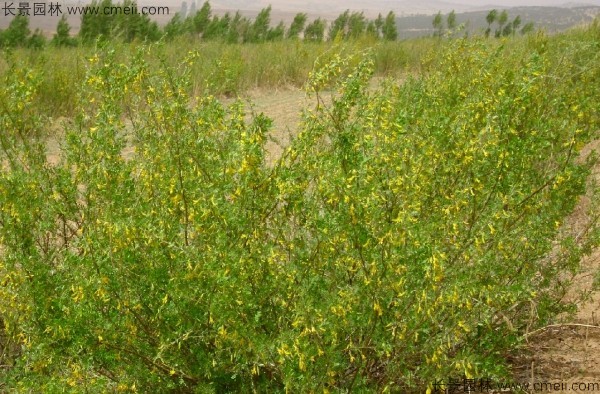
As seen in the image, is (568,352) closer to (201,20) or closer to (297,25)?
(201,20)

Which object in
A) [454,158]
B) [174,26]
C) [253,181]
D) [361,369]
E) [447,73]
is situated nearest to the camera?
[253,181]

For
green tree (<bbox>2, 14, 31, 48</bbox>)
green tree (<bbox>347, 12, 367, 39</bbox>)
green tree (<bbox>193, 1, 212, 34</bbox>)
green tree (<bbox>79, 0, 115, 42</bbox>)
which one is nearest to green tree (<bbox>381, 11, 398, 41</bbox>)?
green tree (<bbox>347, 12, 367, 39</bbox>)

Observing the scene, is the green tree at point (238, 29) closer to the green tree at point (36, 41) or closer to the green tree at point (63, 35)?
the green tree at point (63, 35)

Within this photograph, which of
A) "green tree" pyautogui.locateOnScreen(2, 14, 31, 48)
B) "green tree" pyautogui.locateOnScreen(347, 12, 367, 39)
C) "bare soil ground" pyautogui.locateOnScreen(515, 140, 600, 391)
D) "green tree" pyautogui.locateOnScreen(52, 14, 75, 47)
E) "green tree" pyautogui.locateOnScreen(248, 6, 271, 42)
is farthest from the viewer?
"green tree" pyautogui.locateOnScreen(347, 12, 367, 39)

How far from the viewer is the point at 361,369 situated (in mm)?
2955

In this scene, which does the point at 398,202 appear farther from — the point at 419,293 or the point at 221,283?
the point at 221,283

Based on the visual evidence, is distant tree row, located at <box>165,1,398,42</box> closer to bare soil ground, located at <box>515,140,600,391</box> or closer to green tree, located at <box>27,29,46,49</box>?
green tree, located at <box>27,29,46,49</box>

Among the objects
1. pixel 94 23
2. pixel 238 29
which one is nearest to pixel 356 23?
pixel 238 29

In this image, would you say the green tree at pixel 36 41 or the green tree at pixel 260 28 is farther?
the green tree at pixel 260 28

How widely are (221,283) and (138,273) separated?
478 millimetres

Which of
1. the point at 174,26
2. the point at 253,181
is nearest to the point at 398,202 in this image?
the point at 253,181

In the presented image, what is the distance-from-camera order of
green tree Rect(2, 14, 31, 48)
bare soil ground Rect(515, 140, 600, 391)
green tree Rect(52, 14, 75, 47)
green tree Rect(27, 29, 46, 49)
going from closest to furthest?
1. bare soil ground Rect(515, 140, 600, 391)
2. green tree Rect(2, 14, 31, 48)
3. green tree Rect(27, 29, 46, 49)
4. green tree Rect(52, 14, 75, 47)

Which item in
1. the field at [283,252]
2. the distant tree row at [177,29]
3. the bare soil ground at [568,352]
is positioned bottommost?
the bare soil ground at [568,352]

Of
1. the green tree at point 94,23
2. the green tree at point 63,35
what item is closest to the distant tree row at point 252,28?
the green tree at point 63,35
